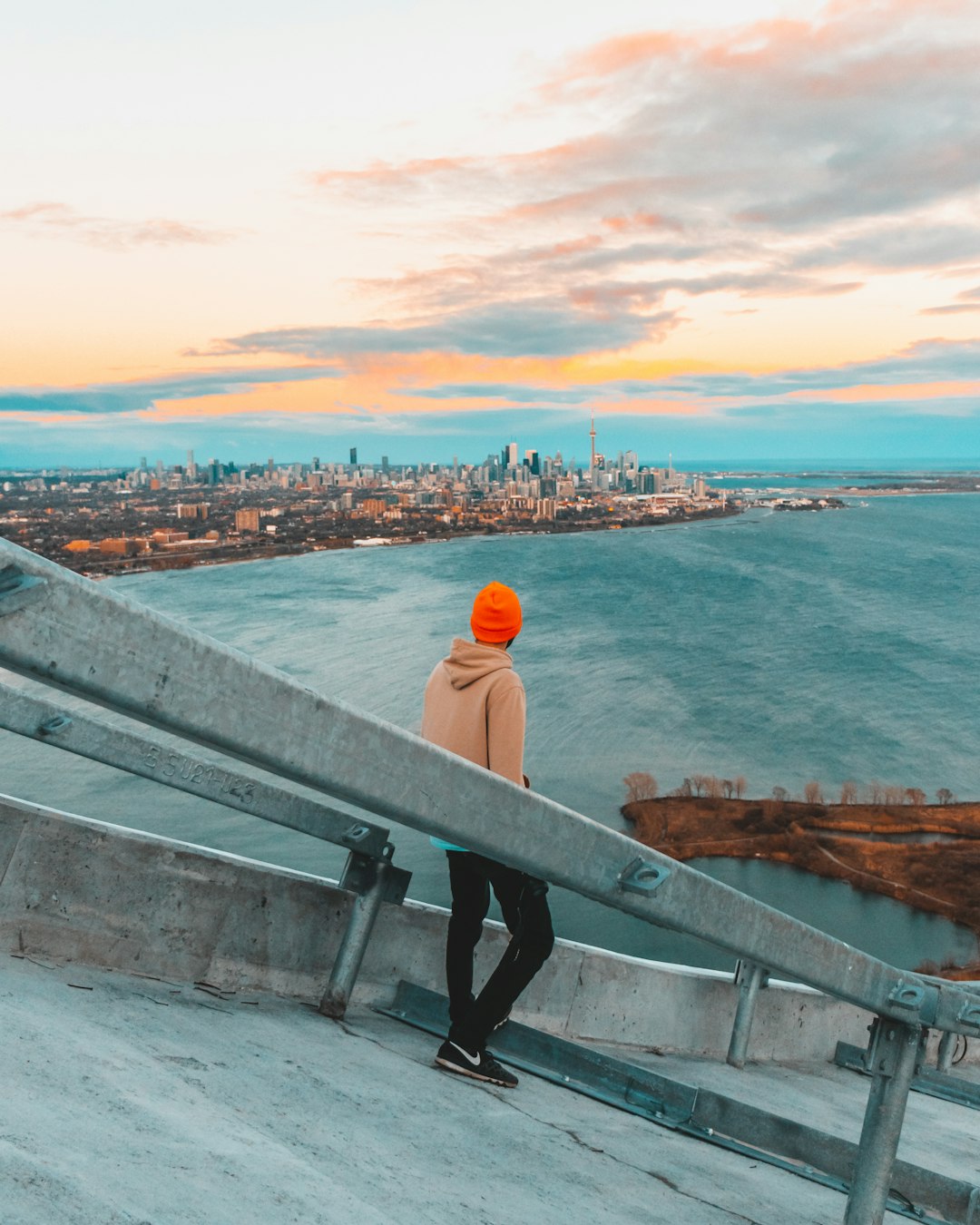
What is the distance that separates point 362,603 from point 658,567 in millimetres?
38564

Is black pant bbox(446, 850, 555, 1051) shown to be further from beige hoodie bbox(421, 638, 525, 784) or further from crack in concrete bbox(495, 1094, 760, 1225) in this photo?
beige hoodie bbox(421, 638, 525, 784)

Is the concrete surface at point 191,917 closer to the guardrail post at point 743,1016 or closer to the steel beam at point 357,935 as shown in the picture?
the steel beam at point 357,935

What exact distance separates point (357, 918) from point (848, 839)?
36.3 metres

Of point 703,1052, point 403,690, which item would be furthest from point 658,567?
point 703,1052

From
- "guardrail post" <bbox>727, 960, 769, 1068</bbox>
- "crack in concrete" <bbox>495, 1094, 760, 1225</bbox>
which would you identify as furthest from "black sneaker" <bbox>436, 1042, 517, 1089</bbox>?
"guardrail post" <bbox>727, 960, 769, 1068</bbox>

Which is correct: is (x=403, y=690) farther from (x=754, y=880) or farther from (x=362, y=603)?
(x=362, y=603)

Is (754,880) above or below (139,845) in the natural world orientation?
below

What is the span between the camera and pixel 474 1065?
3.82 m

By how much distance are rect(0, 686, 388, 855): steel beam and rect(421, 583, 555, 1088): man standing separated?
1.54 feet

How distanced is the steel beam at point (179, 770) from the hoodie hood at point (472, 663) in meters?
0.73

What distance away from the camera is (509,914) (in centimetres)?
386

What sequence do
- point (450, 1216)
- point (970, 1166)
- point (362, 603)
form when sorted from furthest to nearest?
point (362, 603) < point (970, 1166) < point (450, 1216)

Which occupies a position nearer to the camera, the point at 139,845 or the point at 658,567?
the point at 139,845

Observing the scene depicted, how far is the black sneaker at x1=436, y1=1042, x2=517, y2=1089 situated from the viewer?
3.81 m
